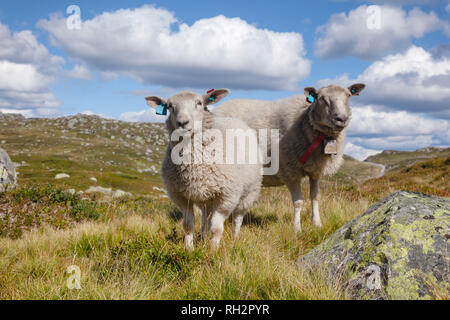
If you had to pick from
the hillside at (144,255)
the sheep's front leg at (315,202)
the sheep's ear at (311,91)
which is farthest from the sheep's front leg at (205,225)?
the sheep's ear at (311,91)

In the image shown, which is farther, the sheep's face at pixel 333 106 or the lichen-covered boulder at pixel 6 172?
the lichen-covered boulder at pixel 6 172

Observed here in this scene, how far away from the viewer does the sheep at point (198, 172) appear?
5.71 metres

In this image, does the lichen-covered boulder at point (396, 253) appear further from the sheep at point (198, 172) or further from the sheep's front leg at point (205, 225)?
the sheep's front leg at point (205, 225)

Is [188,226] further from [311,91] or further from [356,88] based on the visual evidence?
[356,88]

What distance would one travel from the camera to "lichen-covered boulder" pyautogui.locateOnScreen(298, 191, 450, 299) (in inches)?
135

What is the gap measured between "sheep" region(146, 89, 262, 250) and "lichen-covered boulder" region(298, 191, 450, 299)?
185 cm

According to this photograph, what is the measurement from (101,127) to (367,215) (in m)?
180

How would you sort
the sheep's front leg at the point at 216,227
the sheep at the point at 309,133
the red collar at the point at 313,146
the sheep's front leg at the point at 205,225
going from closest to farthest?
the sheep's front leg at the point at 216,227
the sheep's front leg at the point at 205,225
the sheep at the point at 309,133
the red collar at the point at 313,146

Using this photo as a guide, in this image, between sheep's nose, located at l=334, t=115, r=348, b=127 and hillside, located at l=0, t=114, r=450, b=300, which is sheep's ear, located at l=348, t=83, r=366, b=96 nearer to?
sheep's nose, located at l=334, t=115, r=348, b=127

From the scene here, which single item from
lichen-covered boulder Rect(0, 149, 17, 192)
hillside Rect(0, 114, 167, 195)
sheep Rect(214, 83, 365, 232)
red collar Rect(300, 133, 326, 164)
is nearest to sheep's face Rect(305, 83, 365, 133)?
sheep Rect(214, 83, 365, 232)

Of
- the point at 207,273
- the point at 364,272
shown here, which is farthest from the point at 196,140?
the point at 364,272

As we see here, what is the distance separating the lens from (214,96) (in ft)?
20.9

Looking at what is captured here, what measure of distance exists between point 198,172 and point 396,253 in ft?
10.5

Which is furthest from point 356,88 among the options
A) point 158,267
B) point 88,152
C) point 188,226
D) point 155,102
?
point 88,152
